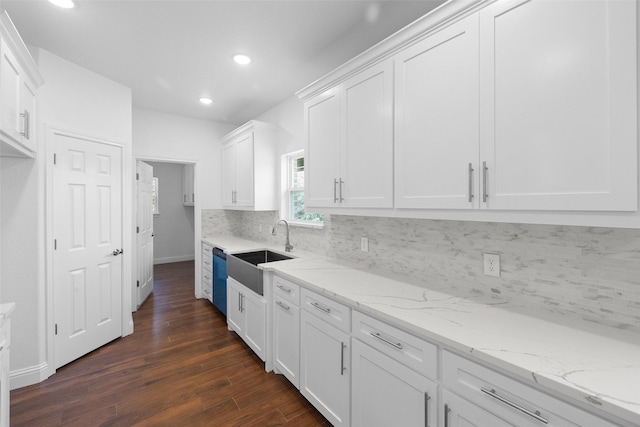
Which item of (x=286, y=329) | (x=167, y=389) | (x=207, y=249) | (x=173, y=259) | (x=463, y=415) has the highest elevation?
(x=207, y=249)

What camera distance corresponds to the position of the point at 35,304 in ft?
7.68

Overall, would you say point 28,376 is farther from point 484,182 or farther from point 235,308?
point 484,182

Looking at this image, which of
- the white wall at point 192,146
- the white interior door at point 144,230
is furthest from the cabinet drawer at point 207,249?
the white interior door at point 144,230

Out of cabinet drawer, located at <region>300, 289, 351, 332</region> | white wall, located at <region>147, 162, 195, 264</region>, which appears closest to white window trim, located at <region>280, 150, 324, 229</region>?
cabinet drawer, located at <region>300, 289, 351, 332</region>

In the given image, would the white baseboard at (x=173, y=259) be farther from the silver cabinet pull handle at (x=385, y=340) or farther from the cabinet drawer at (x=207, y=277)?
the silver cabinet pull handle at (x=385, y=340)

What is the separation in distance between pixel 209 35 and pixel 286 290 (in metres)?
2.05

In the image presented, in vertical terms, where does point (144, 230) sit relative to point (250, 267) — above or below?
above

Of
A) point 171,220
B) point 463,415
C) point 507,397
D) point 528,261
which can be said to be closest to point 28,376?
point 463,415

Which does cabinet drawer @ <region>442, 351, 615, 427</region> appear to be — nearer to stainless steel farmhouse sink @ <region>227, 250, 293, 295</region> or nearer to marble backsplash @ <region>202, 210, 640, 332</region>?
marble backsplash @ <region>202, 210, 640, 332</region>

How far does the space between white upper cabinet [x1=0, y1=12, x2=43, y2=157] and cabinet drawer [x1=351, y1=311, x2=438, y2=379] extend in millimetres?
2210

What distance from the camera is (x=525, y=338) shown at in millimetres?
1106

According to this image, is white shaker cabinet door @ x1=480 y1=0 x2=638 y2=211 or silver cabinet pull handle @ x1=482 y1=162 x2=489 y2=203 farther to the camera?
silver cabinet pull handle @ x1=482 y1=162 x2=489 y2=203

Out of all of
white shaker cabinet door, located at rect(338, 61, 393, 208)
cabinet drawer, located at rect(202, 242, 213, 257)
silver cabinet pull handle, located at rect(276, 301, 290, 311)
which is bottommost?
silver cabinet pull handle, located at rect(276, 301, 290, 311)

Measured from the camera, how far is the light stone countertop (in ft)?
2.68
